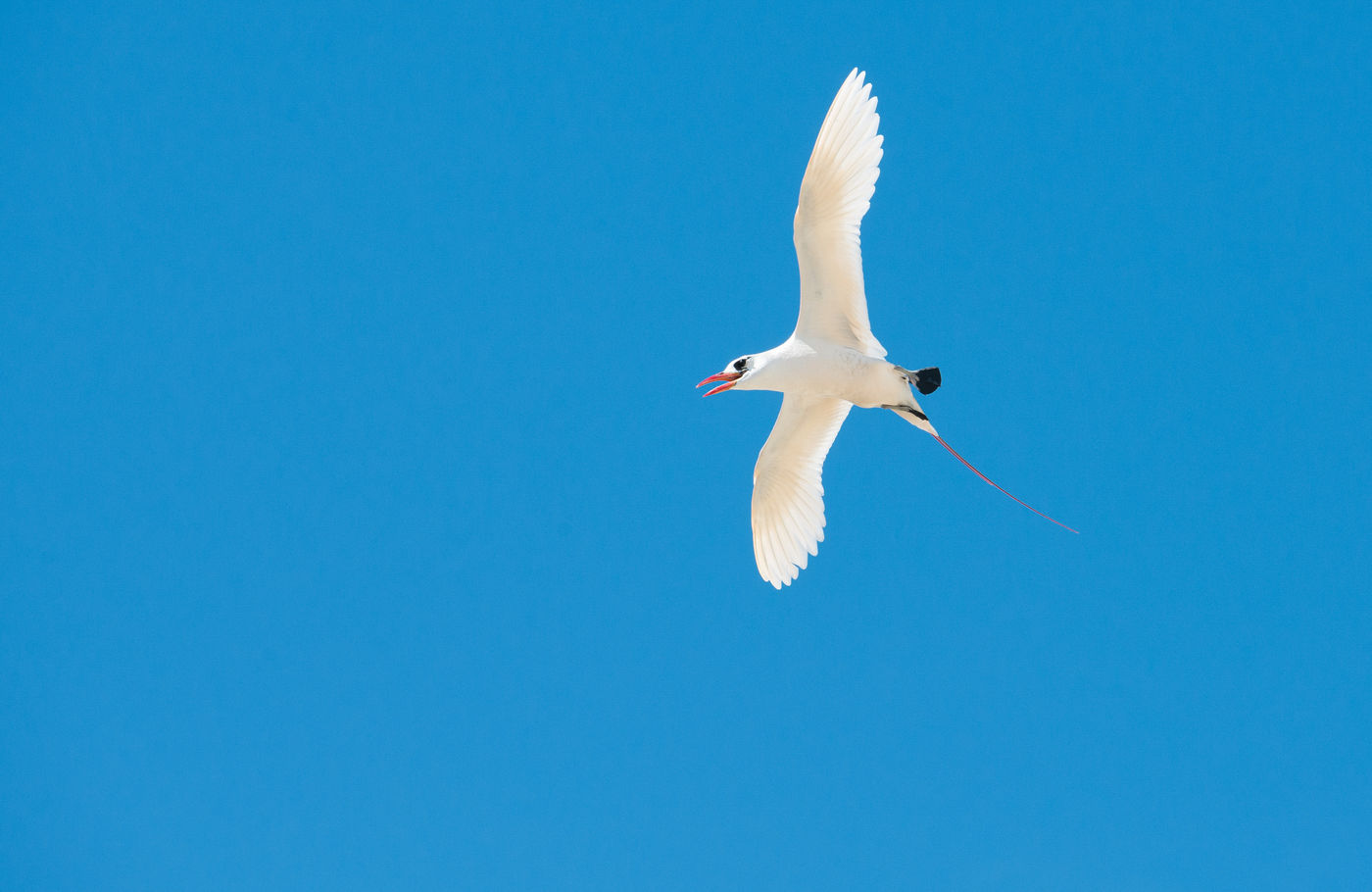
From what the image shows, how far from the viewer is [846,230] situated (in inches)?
289

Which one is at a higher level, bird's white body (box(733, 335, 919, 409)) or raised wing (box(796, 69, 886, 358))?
raised wing (box(796, 69, 886, 358))

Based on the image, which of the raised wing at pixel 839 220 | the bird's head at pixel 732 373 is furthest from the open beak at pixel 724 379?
the raised wing at pixel 839 220

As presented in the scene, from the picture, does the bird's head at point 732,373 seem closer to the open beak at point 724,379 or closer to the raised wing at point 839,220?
the open beak at point 724,379

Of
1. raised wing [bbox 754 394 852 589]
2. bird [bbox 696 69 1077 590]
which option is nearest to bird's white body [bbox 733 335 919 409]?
bird [bbox 696 69 1077 590]

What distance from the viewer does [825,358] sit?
7570mm

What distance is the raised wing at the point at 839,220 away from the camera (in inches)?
283

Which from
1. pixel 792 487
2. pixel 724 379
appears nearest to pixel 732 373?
pixel 724 379

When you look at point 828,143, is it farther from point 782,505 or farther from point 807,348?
point 782,505

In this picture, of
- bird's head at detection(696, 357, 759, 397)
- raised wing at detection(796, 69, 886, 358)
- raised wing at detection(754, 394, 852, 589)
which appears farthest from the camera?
raised wing at detection(754, 394, 852, 589)

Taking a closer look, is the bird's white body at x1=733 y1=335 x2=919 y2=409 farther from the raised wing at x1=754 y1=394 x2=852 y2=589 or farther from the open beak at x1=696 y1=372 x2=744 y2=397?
the raised wing at x1=754 y1=394 x2=852 y2=589

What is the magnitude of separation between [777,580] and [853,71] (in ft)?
11.5

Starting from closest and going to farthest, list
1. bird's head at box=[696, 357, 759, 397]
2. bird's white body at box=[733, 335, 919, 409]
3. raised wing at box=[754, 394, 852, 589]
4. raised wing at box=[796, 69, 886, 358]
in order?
raised wing at box=[796, 69, 886, 358]
bird's white body at box=[733, 335, 919, 409]
bird's head at box=[696, 357, 759, 397]
raised wing at box=[754, 394, 852, 589]

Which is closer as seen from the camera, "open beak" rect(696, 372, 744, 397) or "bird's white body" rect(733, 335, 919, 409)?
"bird's white body" rect(733, 335, 919, 409)

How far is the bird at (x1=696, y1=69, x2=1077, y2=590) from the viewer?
23.7 feet
